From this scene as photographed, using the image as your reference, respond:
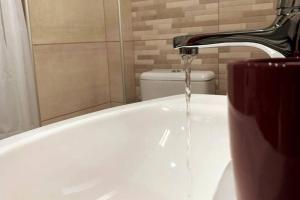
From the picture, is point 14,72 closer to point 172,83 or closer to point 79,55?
point 79,55

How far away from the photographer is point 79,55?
68.9 inches

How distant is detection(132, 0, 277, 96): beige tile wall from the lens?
1618 millimetres

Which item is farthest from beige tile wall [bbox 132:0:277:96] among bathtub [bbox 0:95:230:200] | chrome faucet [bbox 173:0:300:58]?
chrome faucet [bbox 173:0:300:58]

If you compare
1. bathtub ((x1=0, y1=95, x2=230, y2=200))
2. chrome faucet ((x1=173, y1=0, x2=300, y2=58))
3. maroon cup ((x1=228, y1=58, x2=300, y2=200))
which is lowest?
bathtub ((x1=0, y1=95, x2=230, y2=200))

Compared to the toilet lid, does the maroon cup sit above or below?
above

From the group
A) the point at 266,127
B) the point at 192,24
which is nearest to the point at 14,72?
the point at 192,24

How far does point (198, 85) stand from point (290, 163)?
1.39 m

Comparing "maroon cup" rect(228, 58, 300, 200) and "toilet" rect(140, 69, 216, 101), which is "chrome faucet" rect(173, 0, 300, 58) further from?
"toilet" rect(140, 69, 216, 101)

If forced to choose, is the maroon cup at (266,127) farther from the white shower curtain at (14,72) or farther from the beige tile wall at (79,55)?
the beige tile wall at (79,55)

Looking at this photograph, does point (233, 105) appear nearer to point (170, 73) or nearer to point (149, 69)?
point (170, 73)

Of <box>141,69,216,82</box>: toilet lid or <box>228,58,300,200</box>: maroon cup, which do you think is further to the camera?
<box>141,69,216,82</box>: toilet lid

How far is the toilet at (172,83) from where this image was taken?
63.0 inches

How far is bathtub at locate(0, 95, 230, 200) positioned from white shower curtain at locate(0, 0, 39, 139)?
53 cm

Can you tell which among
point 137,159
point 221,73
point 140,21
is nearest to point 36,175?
point 137,159
